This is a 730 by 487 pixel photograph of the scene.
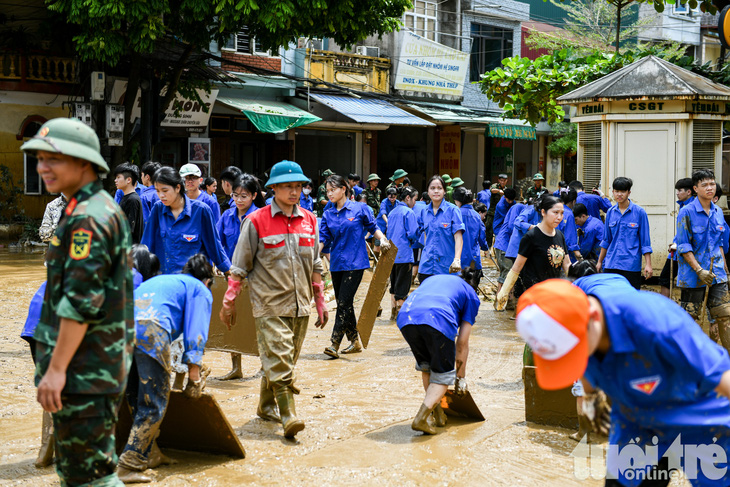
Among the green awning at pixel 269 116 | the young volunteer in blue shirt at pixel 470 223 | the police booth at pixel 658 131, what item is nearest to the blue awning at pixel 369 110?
the green awning at pixel 269 116

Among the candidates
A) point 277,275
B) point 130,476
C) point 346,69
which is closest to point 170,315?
point 130,476

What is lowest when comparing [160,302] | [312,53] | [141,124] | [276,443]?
[276,443]

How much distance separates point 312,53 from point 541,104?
9.98m

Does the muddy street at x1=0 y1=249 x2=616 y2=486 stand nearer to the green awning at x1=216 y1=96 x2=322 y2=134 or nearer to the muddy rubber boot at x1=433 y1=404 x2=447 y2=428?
the muddy rubber boot at x1=433 y1=404 x2=447 y2=428

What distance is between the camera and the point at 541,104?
49.9 feet

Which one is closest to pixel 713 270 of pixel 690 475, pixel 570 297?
pixel 690 475

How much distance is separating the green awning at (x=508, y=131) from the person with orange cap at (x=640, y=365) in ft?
81.6

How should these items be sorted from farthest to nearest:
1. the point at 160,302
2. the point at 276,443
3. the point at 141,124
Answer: the point at 141,124 < the point at 276,443 < the point at 160,302

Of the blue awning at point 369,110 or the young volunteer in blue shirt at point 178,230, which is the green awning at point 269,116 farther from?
the young volunteer in blue shirt at point 178,230

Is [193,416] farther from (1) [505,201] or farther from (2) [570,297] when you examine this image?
(1) [505,201]

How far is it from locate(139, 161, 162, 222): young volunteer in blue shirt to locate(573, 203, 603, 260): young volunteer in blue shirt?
16.8ft

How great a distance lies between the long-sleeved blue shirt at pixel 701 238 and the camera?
823 centimetres

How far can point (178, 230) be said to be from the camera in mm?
6855

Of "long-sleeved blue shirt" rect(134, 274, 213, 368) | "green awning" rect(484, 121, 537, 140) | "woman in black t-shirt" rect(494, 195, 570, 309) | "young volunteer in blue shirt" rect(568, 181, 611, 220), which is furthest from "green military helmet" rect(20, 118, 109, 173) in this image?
"green awning" rect(484, 121, 537, 140)
